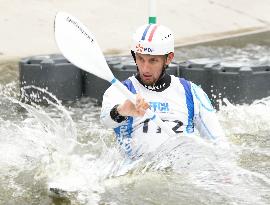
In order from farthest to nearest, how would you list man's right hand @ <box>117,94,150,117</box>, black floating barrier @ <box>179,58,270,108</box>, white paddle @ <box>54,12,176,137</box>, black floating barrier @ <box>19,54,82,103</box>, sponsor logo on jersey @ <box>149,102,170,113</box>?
black floating barrier @ <box>19,54,82,103</box> → black floating barrier @ <box>179,58,270,108</box> → sponsor logo on jersey @ <box>149,102,170,113</box> → white paddle @ <box>54,12,176,137</box> → man's right hand @ <box>117,94,150,117</box>

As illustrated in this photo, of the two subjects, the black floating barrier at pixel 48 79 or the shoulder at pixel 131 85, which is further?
the black floating barrier at pixel 48 79

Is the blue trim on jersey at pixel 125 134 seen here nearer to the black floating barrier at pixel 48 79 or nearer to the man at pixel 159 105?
the man at pixel 159 105

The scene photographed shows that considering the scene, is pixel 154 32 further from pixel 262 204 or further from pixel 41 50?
pixel 41 50

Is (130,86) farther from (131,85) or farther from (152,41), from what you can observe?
(152,41)

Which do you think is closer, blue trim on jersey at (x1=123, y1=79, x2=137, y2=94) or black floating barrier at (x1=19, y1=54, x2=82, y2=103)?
blue trim on jersey at (x1=123, y1=79, x2=137, y2=94)

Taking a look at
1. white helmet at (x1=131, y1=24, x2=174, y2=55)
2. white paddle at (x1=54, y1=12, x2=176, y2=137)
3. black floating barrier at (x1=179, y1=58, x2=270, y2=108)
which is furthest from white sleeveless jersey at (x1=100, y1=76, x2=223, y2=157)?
black floating barrier at (x1=179, y1=58, x2=270, y2=108)

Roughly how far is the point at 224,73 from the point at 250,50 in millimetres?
4308

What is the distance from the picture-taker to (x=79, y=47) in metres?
4.84

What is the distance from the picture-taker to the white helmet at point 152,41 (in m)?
4.60

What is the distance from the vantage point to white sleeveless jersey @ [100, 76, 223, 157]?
15.8 ft

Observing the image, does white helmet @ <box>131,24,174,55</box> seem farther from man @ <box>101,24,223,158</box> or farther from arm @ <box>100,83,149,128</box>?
arm @ <box>100,83,149,128</box>

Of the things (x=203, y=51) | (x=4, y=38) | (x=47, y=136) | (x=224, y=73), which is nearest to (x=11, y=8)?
(x=4, y=38)

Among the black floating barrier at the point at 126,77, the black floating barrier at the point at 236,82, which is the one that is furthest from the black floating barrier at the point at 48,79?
the black floating barrier at the point at 236,82

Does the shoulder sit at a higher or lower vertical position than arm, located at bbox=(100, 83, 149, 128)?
higher
